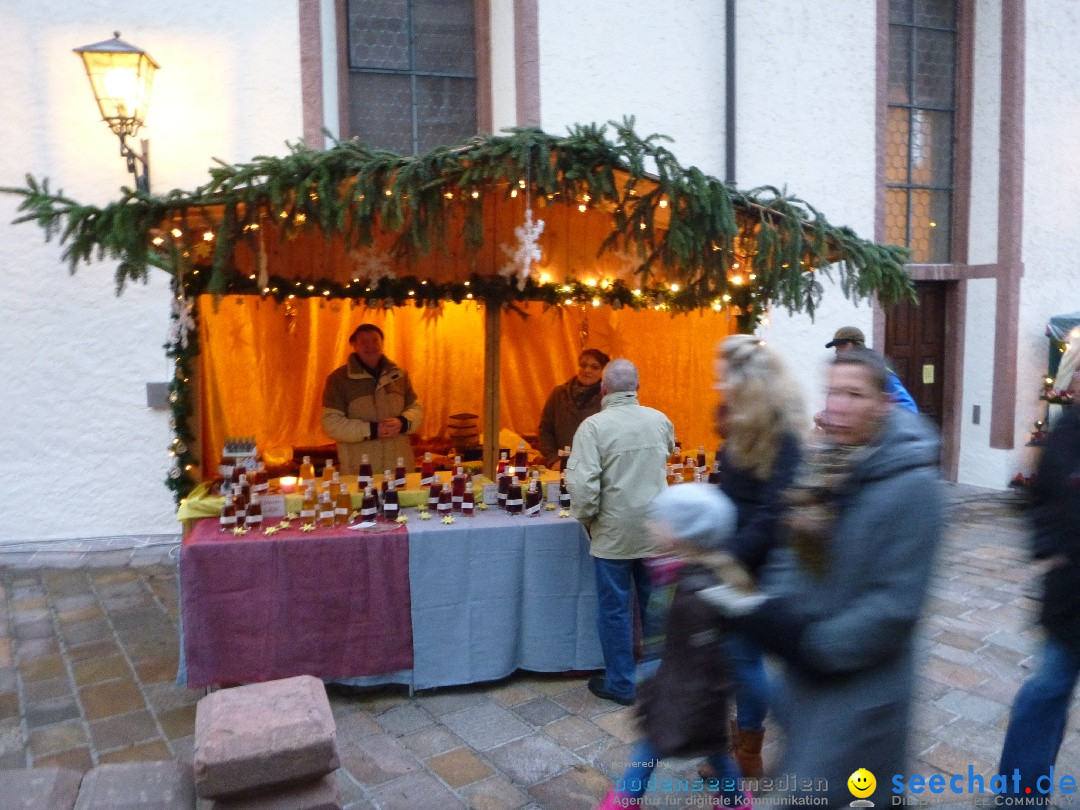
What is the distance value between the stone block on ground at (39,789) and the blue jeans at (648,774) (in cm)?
191

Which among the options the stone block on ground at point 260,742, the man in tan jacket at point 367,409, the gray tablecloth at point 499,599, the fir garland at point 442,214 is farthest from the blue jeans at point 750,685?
the man in tan jacket at point 367,409

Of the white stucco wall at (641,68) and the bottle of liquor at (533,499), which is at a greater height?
the white stucco wall at (641,68)

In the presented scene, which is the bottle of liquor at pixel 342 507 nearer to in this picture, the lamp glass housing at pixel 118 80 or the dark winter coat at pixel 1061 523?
the dark winter coat at pixel 1061 523

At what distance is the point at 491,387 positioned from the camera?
18.7 feet

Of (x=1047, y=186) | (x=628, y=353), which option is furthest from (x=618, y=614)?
(x=1047, y=186)

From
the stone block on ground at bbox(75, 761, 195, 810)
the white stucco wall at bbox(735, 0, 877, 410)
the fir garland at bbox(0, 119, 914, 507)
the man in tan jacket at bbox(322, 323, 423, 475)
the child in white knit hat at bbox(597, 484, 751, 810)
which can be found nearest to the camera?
→ the child in white knit hat at bbox(597, 484, 751, 810)

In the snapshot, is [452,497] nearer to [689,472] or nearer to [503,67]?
[689,472]

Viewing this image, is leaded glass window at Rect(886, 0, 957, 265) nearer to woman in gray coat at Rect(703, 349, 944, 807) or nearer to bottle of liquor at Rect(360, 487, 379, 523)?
bottle of liquor at Rect(360, 487, 379, 523)

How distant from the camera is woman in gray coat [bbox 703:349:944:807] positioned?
1771mm

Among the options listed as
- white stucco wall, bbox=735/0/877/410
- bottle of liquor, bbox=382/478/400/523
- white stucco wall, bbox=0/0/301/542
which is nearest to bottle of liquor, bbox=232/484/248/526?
bottle of liquor, bbox=382/478/400/523

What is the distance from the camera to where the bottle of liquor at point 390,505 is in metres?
4.47

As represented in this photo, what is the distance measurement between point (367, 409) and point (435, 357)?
93.9 inches

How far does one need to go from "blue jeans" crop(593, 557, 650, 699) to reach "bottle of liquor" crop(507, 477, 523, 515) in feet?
2.17

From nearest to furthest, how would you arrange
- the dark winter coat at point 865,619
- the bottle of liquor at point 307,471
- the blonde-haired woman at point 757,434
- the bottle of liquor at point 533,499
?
1. the dark winter coat at point 865,619
2. the blonde-haired woman at point 757,434
3. the bottle of liquor at point 533,499
4. the bottle of liquor at point 307,471
